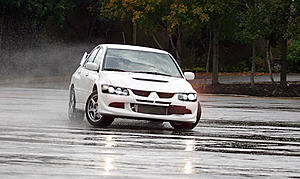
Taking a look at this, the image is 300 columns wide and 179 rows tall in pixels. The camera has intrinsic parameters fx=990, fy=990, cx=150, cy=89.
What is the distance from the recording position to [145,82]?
1798 centimetres

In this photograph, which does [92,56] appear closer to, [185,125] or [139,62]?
[139,62]

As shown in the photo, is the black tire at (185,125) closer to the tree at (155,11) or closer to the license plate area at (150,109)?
the license plate area at (150,109)

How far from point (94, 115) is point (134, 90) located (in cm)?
105

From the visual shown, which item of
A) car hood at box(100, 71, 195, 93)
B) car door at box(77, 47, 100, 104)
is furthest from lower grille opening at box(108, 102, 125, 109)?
car door at box(77, 47, 100, 104)

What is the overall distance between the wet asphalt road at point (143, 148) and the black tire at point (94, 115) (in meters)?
0.19

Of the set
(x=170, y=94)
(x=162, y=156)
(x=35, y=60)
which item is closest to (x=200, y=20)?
(x=35, y=60)

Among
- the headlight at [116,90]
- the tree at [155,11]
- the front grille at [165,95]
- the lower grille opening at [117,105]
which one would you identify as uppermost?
the headlight at [116,90]

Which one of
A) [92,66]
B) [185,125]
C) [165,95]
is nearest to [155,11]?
[92,66]

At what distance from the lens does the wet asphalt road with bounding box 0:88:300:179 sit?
1109cm

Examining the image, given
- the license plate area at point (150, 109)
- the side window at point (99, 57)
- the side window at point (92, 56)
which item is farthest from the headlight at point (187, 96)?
the side window at point (92, 56)

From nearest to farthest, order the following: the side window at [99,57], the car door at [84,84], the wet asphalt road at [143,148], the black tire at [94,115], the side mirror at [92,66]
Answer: the wet asphalt road at [143,148], the black tire at [94,115], the side mirror at [92,66], the car door at [84,84], the side window at [99,57]

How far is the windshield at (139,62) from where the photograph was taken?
19.1 metres

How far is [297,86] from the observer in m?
44.4

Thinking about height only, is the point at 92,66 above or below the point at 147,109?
above
